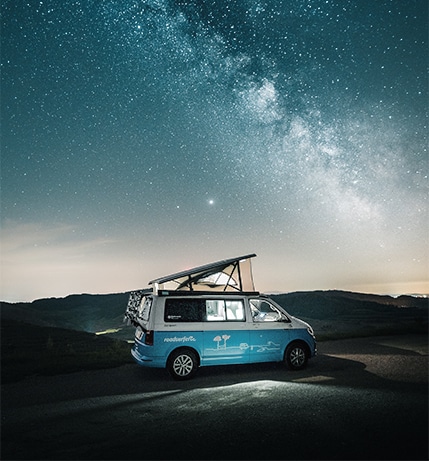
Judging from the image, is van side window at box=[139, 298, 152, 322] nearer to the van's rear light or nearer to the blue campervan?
the blue campervan

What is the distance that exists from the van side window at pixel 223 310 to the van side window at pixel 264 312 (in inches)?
16.8

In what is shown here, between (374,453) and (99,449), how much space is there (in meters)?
3.15

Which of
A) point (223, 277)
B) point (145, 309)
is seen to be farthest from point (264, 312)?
point (145, 309)

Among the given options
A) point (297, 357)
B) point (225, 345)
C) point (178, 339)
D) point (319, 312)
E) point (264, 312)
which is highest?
point (264, 312)

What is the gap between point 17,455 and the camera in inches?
151

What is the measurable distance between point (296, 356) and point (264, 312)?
Answer: 1422mm

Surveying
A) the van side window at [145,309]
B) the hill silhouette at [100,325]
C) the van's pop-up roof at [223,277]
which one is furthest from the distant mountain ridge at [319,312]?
the van side window at [145,309]

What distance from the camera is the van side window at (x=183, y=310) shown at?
793 cm

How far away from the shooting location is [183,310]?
26.5ft

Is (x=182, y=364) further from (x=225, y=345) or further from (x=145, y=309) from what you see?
(x=145, y=309)

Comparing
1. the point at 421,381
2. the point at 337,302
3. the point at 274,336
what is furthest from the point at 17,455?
the point at 337,302

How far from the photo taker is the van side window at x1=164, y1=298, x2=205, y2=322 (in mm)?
7930

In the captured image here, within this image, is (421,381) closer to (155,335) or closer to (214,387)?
(214,387)

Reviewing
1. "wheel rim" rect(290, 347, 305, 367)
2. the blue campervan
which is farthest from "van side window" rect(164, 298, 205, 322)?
"wheel rim" rect(290, 347, 305, 367)
